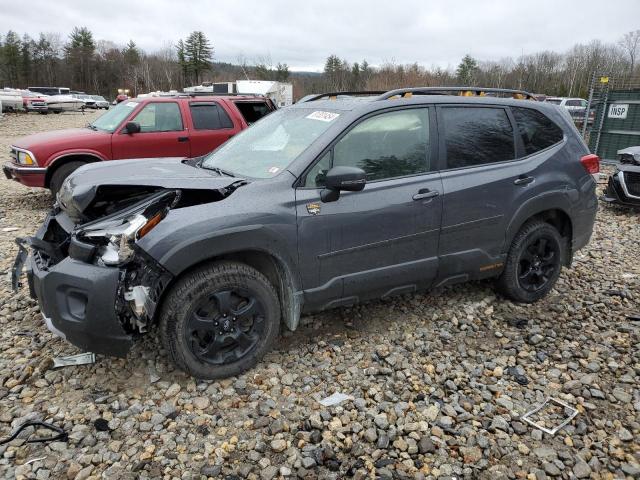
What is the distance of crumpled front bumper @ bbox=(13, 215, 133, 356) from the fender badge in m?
1.22

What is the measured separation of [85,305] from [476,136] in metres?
3.13

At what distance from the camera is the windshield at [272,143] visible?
3398mm

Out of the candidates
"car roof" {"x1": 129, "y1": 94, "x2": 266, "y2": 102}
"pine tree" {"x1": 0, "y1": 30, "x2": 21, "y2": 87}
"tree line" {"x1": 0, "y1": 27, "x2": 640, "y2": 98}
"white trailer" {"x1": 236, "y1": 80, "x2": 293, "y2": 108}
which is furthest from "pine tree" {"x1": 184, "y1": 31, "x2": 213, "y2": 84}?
"car roof" {"x1": 129, "y1": 94, "x2": 266, "y2": 102}

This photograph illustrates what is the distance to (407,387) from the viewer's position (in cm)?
320

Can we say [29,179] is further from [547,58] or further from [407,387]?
[547,58]

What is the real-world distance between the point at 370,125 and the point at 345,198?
0.60 m

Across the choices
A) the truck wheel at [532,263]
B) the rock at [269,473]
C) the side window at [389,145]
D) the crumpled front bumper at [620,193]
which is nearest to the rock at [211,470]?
the rock at [269,473]

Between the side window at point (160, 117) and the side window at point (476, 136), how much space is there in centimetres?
564

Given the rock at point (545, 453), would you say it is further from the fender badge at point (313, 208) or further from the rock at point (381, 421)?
the fender badge at point (313, 208)

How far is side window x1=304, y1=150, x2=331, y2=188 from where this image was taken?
10.6 feet

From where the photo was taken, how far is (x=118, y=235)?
2.76 metres

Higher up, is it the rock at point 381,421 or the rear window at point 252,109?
the rear window at point 252,109

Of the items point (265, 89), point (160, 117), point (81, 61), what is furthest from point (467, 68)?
point (160, 117)

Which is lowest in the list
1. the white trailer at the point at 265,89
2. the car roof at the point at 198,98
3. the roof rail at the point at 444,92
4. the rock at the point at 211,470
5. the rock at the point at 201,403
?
the rock at the point at 211,470
